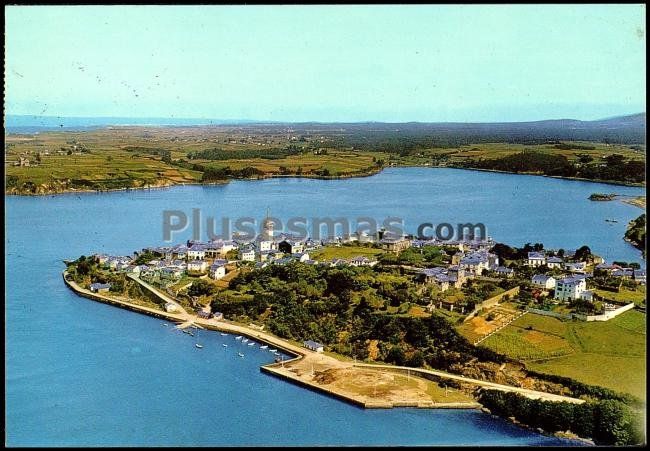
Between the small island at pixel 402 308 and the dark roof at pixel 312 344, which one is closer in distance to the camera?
the small island at pixel 402 308

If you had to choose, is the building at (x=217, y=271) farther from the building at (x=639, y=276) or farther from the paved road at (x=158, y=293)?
the building at (x=639, y=276)

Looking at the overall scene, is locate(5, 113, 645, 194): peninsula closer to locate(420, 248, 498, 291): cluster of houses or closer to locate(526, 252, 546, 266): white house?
locate(526, 252, 546, 266): white house

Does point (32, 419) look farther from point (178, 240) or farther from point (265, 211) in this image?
point (265, 211)

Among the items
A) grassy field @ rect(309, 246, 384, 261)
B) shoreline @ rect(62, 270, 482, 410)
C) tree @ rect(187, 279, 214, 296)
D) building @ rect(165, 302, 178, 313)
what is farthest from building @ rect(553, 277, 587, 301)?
building @ rect(165, 302, 178, 313)

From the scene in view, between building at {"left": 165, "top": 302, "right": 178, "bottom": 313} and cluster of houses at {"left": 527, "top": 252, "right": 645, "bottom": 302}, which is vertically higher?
cluster of houses at {"left": 527, "top": 252, "right": 645, "bottom": 302}

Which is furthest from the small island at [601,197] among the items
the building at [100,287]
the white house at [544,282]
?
the building at [100,287]

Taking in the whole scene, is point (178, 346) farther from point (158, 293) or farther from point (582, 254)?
point (582, 254)
